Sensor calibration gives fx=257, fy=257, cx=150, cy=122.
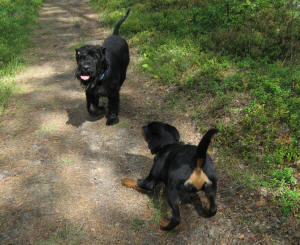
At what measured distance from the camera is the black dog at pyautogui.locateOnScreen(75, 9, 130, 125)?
4.60 m

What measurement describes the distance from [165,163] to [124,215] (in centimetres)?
93

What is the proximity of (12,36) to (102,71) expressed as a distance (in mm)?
6780

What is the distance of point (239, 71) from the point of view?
6.25 metres

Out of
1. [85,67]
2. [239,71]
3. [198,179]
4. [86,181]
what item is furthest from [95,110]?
[239,71]

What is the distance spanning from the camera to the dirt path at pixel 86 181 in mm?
3289

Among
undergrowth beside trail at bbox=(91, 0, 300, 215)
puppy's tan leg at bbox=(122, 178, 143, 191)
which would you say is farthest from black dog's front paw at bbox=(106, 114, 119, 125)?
puppy's tan leg at bbox=(122, 178, 143, 191)

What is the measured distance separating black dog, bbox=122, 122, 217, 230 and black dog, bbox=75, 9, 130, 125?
6.24 ft

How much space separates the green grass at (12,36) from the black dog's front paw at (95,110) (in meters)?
2.06

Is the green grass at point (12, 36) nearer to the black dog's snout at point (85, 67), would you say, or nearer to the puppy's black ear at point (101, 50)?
the black dog's snout at point (85, 67)

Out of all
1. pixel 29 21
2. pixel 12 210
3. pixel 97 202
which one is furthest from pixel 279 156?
pixel 29 21

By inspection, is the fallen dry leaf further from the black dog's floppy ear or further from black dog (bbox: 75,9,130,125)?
the black dog's floppy ear

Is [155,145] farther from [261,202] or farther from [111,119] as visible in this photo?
[111,119]

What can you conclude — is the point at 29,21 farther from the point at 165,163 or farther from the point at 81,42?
the point at 165,163

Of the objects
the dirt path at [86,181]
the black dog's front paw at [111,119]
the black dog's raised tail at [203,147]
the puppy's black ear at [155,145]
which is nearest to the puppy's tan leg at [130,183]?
the dirt path at [86,181]
